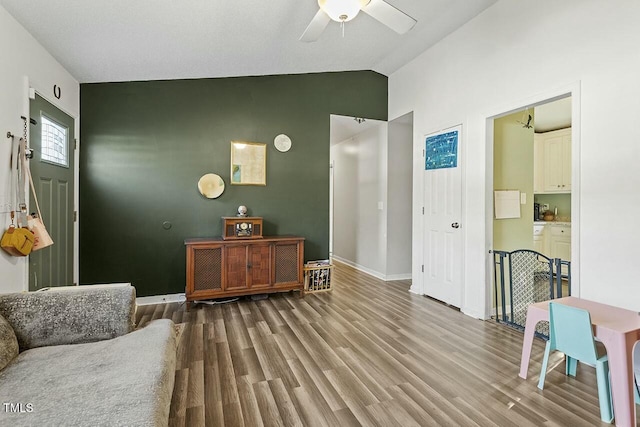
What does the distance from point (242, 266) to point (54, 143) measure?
216 centimetres

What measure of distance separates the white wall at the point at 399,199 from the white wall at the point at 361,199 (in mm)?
91

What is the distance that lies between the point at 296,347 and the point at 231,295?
1395 mm

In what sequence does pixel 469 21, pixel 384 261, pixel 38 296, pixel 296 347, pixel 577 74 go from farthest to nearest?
pixel 384 261 → pixel 469 21 → pixel 296 347 → pixel 577 74 → pixel 38 296

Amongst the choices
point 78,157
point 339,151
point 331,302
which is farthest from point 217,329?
point 339,151

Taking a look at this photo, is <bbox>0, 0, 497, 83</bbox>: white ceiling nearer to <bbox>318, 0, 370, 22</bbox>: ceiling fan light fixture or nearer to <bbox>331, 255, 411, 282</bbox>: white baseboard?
<bbox>318, 0, 370, 22</bbox>: ceiling fan light fixture

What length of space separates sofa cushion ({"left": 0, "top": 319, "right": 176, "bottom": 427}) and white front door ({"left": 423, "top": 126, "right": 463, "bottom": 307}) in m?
3.00

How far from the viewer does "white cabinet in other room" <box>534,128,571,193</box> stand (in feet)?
16.6

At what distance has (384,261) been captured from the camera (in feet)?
16.3

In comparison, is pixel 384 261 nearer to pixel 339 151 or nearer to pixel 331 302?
pixel 331 302

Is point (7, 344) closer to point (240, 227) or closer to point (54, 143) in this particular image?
point (54, 143)

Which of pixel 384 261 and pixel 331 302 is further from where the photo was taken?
pixel 384 261

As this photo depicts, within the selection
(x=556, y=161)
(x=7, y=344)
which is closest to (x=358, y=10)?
(x=7, y=344)

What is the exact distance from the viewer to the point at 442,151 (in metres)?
3.77

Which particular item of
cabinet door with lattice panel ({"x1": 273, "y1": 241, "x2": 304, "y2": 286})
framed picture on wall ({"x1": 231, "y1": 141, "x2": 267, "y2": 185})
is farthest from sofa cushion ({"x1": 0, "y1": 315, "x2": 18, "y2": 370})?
framed picture on wall ({"x1": 231, "y1": 141, "x2": 267, "y2": 185})
